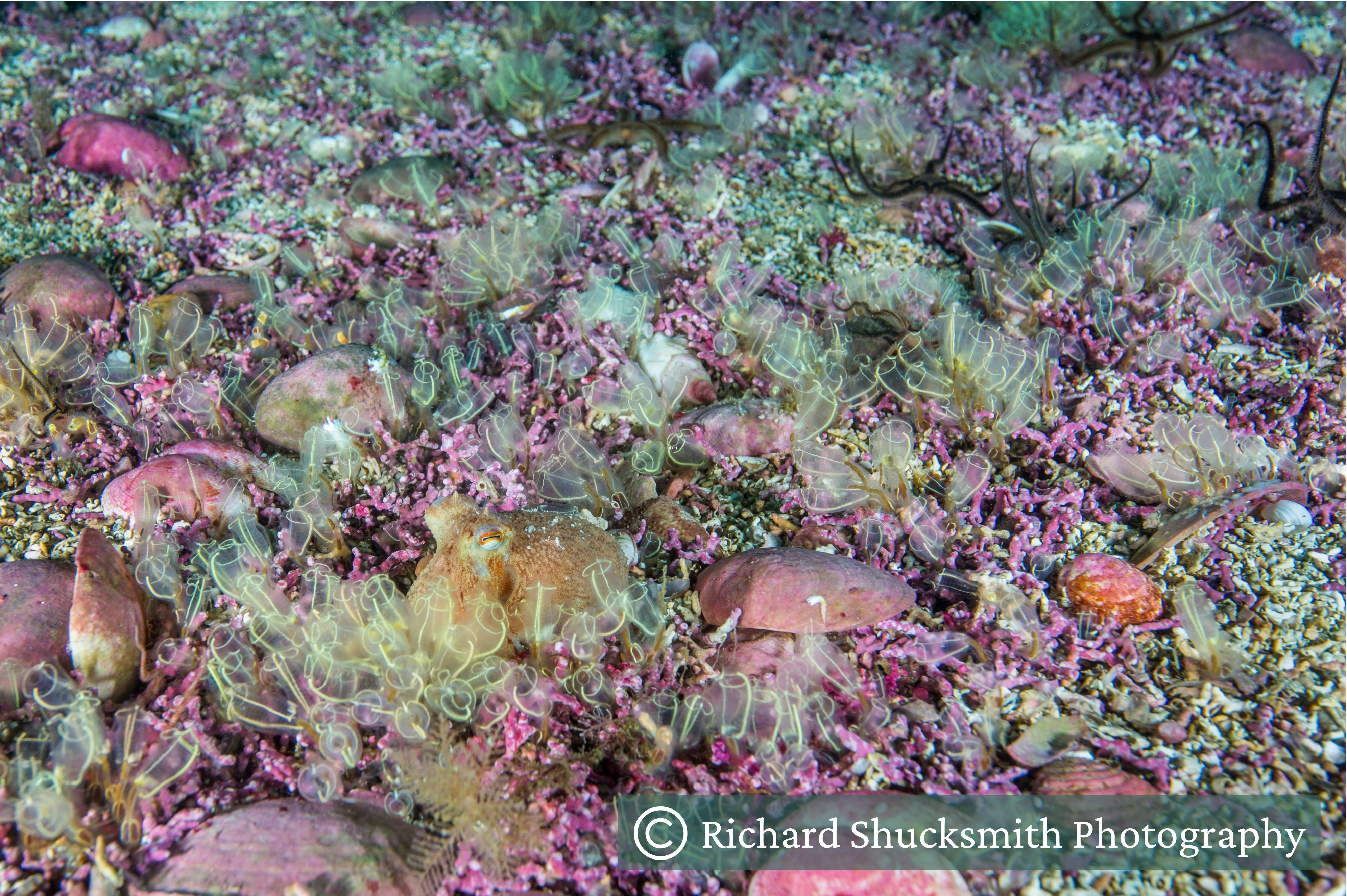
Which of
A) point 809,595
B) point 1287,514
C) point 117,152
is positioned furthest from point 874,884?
point 117,152

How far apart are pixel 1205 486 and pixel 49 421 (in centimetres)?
506

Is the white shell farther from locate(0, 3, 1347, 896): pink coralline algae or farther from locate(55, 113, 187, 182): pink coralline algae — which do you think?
locate(55, 113, 187, 182): pink coralline algae

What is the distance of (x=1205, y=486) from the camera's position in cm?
297

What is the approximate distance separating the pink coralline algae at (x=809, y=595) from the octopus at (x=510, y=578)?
429 millimetres

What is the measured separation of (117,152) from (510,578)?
435 cm

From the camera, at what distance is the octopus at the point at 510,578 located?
244cm

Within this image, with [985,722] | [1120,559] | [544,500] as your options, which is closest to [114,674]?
[544,500]

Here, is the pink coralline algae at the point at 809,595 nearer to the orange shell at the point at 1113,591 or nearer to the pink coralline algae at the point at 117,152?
the orange shell at the point at 1113,591

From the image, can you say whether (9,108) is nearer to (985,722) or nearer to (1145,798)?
(985,722)

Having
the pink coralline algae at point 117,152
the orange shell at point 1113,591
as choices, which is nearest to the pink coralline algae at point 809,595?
the orange shell at point 1113,591

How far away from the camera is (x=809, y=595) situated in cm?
253

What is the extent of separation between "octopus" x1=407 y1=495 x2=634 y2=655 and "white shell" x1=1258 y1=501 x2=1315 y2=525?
262cm

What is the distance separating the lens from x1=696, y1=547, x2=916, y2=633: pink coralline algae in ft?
8.28

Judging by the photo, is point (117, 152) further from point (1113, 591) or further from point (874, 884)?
point (1113, 591)
